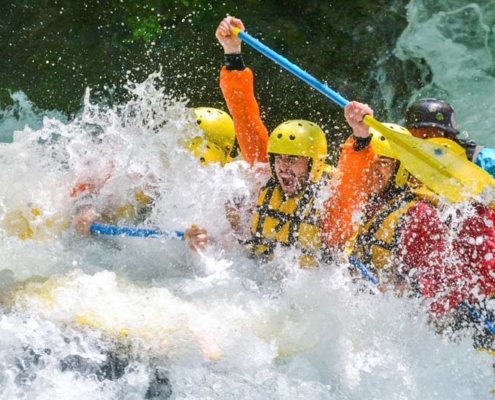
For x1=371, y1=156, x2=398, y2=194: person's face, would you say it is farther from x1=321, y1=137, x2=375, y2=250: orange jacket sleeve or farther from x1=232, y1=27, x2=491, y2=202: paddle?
x1=232, y1=27, x2=491, y2=202: paddle

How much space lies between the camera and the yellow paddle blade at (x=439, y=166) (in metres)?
3.83

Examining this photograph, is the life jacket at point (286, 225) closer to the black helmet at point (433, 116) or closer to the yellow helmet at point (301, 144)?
the yellow helmet at point (301, 144)

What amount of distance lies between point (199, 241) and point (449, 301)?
1.55m

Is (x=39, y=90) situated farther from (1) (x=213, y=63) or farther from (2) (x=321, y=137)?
(2) (x=321, y=137)

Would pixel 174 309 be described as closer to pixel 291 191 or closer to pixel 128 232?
pixel 128 232

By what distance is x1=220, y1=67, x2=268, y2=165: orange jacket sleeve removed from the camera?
4734mm

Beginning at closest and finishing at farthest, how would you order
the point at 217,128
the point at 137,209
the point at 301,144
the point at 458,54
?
the point at 301,144 → the point at 137,209 → the point at 217,128 → the point at 458,54

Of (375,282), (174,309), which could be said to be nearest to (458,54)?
(375,282)

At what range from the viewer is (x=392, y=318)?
421 cm

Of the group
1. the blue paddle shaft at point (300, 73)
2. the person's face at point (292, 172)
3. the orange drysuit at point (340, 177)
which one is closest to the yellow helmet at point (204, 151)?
the orange drysuit at point (340, 177)

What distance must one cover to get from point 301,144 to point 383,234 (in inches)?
29.2

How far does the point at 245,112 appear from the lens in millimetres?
4777

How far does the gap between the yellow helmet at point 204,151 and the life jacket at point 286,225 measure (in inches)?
25.5

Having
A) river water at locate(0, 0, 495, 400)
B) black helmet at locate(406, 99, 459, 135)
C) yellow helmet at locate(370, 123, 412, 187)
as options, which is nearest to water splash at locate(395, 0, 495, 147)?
black helmet at locate(406, 99, 459, 135)
